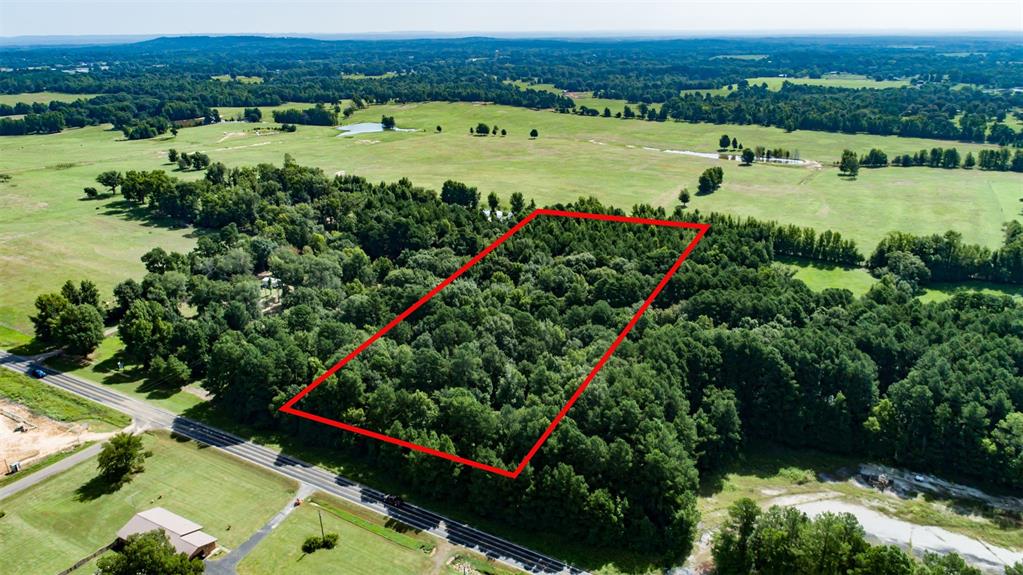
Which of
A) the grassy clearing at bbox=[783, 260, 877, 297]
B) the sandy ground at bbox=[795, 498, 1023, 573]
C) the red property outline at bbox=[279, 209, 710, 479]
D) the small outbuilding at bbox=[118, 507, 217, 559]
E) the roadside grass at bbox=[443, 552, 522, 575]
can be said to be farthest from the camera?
the grassy clearing at bbox=[783, 260, 877, 297]

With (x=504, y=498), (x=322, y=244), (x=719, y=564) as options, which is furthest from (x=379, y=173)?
(x=719, y=564)

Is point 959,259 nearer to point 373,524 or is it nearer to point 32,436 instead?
point 373,524

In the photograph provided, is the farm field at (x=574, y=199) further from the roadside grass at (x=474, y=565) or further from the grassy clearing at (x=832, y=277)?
the roadside grass at (x=474, y=565)

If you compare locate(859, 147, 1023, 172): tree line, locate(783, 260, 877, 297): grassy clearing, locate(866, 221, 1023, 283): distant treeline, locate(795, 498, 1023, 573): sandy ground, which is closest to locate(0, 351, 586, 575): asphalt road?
locate(795, 498, 1023, 573): sandy ground

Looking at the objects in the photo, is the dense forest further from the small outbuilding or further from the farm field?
the farm field

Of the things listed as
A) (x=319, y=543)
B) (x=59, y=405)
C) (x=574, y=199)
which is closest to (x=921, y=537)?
(x=319, y=543)

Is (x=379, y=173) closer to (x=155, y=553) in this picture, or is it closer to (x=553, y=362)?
(x=553, y=362)

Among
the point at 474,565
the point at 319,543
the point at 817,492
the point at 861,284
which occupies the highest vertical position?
the point at 861,284

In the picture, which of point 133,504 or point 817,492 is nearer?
point 133,504
